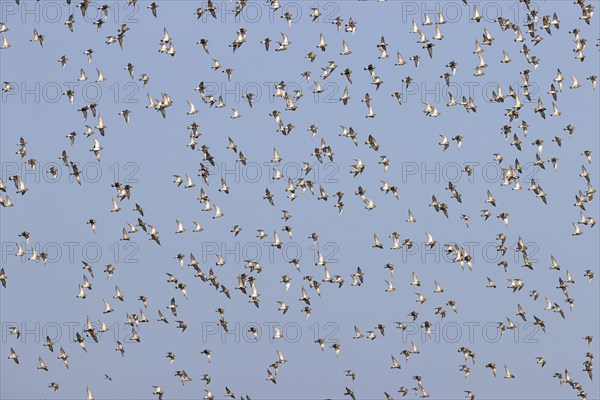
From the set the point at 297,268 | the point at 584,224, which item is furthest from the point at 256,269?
the point at 584,224

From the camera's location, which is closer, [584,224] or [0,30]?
[0,30]

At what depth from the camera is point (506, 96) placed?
14762cm

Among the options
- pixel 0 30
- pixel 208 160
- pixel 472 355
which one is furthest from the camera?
pixel 472 355

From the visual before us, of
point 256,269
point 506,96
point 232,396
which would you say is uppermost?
point 506,96

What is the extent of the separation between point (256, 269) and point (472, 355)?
2039 cm

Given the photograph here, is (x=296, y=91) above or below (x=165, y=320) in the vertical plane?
above

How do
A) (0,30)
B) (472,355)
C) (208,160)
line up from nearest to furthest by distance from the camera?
(0,30), (208,160), (472,355)

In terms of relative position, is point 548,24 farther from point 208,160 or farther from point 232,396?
point 232,396

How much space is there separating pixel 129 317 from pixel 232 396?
35.7 feet

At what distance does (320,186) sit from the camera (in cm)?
15062

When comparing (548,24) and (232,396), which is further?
Answer: (232,396)

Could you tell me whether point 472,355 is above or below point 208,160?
below

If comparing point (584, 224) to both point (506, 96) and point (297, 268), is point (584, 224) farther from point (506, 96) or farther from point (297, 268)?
point (297, 268)

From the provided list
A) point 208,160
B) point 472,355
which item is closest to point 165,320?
point 208,160
